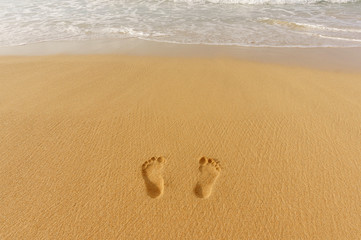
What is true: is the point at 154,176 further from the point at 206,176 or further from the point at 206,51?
the point at 206,51

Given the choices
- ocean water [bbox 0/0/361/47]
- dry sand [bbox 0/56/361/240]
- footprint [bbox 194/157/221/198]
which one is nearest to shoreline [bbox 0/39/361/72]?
ocean water [bbox 0/0/361/47]

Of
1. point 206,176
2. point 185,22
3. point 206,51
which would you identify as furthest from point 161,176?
point 185,22

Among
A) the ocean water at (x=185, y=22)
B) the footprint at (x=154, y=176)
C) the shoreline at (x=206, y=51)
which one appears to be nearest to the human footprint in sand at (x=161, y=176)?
the footprint at (x=154, y=176)

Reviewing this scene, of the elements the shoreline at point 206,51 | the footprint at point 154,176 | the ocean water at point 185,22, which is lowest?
the footprint at point 154,176

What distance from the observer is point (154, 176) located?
269cm

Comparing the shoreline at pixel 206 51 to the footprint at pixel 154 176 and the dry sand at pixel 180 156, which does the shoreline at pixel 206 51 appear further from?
the footprint at pixel 154 176

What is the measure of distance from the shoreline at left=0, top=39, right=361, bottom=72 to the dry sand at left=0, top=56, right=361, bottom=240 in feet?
3.02

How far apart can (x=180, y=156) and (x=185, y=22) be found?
284 inches

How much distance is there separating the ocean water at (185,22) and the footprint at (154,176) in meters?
4.95

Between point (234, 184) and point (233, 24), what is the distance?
7551 mm

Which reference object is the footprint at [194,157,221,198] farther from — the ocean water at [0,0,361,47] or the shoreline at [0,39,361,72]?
the ocean water at [0,0,361,47]

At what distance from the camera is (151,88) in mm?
4422

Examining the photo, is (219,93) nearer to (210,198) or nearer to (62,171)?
(210,198)

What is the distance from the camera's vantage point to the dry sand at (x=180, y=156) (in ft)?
7.45
